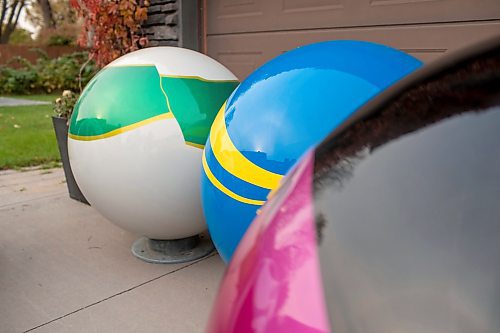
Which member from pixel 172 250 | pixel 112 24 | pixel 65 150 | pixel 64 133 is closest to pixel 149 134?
pixel 172 250

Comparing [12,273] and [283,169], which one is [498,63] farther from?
[12,273]

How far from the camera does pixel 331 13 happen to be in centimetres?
446

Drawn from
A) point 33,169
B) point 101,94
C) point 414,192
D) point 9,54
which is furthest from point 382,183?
point 9,54

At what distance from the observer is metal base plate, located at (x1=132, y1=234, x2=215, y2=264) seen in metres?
3.66

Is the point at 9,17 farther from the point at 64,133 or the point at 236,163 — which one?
the point at 236,163

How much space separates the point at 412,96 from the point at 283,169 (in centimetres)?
118

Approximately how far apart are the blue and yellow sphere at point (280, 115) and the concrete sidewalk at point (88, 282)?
0.80m

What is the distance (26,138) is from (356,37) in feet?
21.5

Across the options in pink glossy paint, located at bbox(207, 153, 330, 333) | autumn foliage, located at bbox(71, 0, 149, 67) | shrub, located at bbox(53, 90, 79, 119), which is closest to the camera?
pink glossy paint, located at bbox(207, 153, 330, 333)

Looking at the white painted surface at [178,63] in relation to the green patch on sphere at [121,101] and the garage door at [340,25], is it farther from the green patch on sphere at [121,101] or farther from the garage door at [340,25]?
the garage door at [340,25]

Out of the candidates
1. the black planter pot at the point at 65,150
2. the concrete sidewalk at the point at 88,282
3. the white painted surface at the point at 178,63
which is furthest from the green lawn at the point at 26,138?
the white painted surface at the point at 178,63

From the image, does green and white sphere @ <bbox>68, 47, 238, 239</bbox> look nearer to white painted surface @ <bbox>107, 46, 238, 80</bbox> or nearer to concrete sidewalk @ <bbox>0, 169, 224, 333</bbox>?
white painted surface @ <bbox>107, 46, 238, 80</bbox>

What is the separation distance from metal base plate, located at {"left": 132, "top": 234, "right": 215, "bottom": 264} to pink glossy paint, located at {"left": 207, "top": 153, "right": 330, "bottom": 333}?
8.82 ft

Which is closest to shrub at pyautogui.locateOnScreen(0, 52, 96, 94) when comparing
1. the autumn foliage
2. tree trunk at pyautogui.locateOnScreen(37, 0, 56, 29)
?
the autumn foliage
